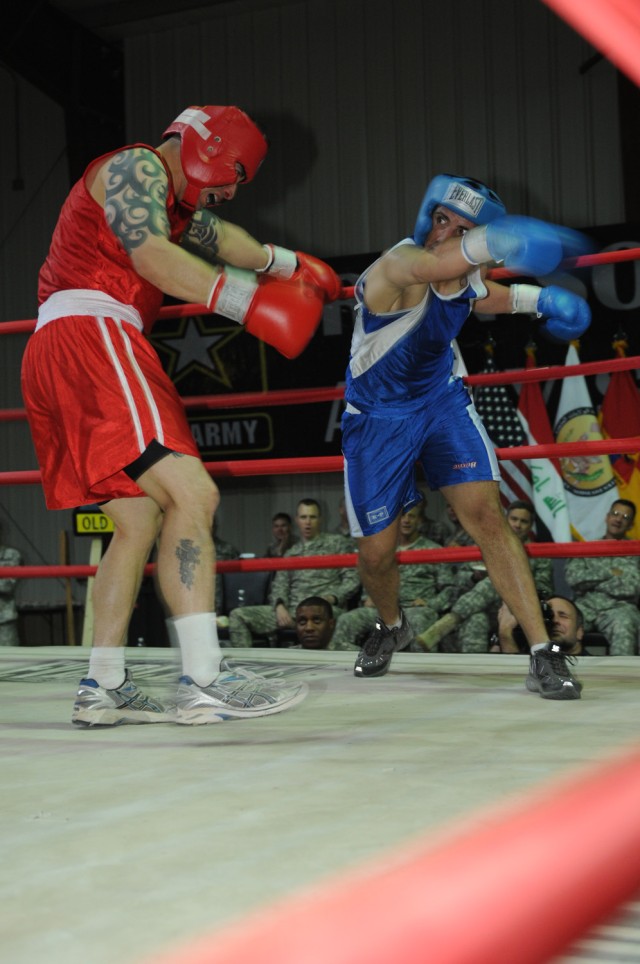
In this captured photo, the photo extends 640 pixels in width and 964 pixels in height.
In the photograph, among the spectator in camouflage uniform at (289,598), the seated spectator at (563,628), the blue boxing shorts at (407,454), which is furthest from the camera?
the spectator in camouflage uniform at (289,598)

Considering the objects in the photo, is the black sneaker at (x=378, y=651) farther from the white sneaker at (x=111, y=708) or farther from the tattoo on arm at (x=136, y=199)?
the tattoo on arm at (x=136, y=199)

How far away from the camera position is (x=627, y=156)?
7645 mm

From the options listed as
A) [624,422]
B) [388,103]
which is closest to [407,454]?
[624,422]

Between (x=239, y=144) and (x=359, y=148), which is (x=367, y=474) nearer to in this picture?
(x=239, y=144)

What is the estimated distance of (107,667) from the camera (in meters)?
1.91

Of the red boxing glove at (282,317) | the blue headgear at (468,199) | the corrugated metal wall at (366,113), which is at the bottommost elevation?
the red boxing glove at (282,317)

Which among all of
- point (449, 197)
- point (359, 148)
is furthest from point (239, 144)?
point (359, 148)

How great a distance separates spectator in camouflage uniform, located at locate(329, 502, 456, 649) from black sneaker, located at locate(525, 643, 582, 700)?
108 inches

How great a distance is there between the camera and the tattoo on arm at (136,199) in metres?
1.82

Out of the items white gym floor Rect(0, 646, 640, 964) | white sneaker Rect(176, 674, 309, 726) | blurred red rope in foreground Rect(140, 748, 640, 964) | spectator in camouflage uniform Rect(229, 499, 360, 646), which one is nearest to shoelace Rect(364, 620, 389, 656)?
white gym floor Rect(0, 646, 640, 964)

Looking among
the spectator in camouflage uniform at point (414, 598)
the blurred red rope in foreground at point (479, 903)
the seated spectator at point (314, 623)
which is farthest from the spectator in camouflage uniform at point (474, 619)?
the blurred red rope in foreground at point (479, 903)

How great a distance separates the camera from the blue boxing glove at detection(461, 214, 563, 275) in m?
2.00

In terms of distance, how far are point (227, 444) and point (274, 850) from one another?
764 cm

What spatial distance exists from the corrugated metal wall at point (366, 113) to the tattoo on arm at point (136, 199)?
6616 millimetres
